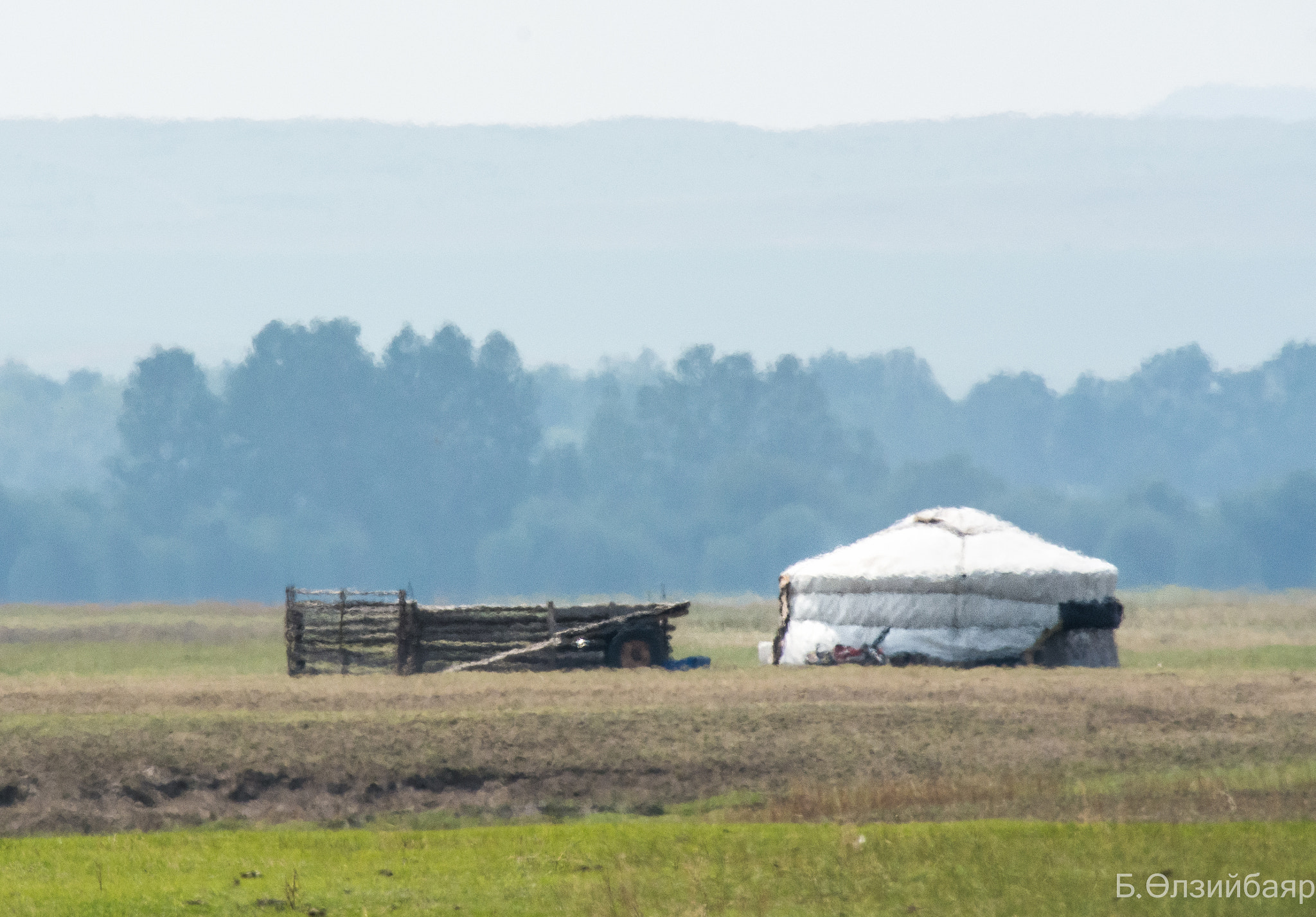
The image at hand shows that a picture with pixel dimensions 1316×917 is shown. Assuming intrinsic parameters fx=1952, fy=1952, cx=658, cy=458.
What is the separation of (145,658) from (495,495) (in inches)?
3709

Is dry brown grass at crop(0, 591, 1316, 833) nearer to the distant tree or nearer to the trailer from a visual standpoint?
the trailer

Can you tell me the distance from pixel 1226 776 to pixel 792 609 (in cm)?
1822

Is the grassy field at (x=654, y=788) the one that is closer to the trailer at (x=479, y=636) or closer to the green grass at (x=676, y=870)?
the green grass at (x=676, y=870)

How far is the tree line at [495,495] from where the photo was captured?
12775cm

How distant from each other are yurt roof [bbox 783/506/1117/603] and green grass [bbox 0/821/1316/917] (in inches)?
750

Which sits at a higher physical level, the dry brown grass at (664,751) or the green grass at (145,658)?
the green grass at (145,658)

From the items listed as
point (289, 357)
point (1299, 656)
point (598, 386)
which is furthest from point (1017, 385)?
point (1299, 656)

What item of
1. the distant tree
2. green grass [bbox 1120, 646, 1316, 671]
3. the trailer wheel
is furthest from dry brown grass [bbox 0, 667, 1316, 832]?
the distant tree

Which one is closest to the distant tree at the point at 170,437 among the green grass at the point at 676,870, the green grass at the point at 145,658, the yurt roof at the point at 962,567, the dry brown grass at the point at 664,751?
the green grass at the point at 145,658

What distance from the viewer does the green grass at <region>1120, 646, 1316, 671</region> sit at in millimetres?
39625

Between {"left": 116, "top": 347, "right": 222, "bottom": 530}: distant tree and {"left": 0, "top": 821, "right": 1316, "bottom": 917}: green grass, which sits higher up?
{"left": 116, "top": 347, "right": 222, "bottom": 530}: distant tree

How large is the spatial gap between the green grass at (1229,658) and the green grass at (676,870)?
71.0 feet

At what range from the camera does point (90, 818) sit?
856 inches

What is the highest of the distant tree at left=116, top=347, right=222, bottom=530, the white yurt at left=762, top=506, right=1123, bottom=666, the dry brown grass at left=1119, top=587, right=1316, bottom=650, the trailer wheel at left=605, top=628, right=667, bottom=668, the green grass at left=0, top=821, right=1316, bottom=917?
the distant tree at left=116, top=347, right=222, bottom=530
